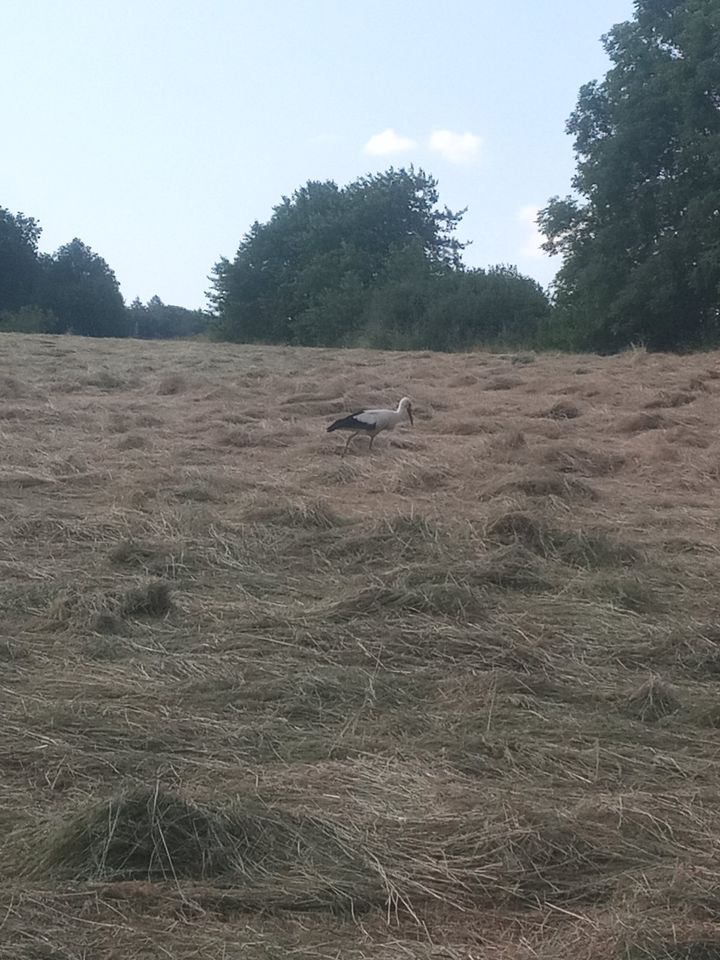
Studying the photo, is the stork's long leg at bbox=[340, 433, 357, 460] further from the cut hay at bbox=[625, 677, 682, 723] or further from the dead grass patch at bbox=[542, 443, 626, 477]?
the cut hay at bbox=[625, 677, 682, 723]

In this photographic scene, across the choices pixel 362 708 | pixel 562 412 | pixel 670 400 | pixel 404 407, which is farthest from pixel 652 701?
pixel 670 400

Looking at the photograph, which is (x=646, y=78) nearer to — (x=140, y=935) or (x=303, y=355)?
(x=303, y=355)

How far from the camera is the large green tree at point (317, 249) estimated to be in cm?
3550

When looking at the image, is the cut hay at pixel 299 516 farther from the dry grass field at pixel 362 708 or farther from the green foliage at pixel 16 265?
the green foliage at pixel 16 265

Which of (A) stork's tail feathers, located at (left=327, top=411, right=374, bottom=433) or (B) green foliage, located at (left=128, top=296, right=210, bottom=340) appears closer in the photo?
(A) stork's tail feathers, located at (left=327, top=411, right=374, bottom=433)

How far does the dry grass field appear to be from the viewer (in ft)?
6.97

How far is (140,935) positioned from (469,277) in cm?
2780

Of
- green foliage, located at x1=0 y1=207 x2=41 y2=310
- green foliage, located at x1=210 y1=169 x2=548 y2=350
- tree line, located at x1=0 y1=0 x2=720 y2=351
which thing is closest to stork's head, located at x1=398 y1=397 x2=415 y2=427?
tree line, located at x1=0 y1=0 x2=720 y2=351

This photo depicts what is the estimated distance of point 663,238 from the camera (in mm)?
21234

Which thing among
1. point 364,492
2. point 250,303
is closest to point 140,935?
point 364,492

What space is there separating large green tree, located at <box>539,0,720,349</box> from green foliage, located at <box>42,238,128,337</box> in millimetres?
24598

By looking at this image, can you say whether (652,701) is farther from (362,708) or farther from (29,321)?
(29,321)

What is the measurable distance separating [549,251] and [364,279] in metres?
12.6

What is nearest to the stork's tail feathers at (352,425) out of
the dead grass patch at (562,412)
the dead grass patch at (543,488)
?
the dead grass patch at (543,488)
